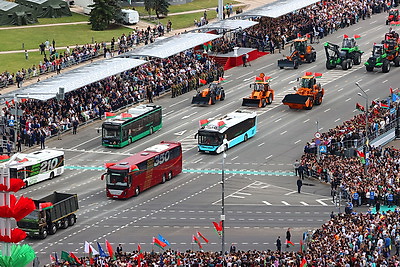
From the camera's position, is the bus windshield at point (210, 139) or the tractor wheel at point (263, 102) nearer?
the bus windshield at point (210, 139)

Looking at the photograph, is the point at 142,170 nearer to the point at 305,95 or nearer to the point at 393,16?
the point at 305,95

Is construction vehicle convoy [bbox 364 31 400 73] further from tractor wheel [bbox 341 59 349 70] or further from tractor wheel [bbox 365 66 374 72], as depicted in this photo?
tractor wheel [bbox 341 59 349 70]

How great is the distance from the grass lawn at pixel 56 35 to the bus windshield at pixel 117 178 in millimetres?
54748

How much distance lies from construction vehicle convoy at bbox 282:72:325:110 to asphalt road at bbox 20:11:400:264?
912 millimetres

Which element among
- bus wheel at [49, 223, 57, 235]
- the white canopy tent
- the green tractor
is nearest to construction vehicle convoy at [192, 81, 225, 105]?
the white canopy tent

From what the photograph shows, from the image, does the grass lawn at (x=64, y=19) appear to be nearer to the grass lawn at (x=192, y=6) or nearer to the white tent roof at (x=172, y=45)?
the grass lawn at (x=192, y=6)

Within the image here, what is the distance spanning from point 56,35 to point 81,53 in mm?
16410

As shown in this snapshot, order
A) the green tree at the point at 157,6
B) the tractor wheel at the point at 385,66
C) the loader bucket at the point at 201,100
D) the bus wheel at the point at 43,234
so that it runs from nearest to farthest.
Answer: the bus wheel at the point at 43,234 → the loader bucket at the point at 201,100 → the tractor wheel at the point at 385,66 → the green tree at the point at 157,6

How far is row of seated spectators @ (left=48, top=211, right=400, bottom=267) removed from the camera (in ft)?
175

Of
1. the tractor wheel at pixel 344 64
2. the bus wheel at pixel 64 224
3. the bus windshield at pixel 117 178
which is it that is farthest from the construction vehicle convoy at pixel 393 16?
the bus wheel at pixel 64 224

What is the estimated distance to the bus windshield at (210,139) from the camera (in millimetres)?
85688

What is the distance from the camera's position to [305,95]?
100m

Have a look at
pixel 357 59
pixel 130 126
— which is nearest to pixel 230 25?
pixel 357 59

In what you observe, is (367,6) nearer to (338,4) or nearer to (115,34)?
(338,4)
